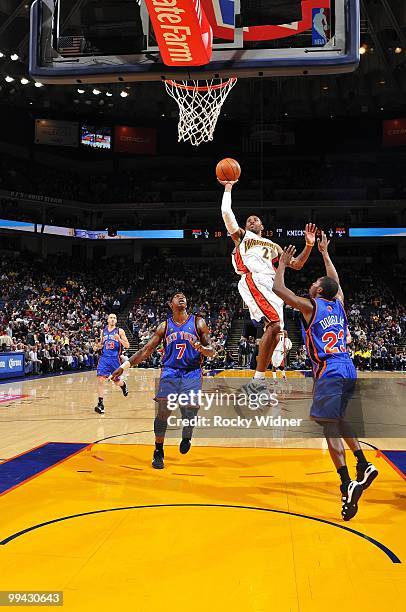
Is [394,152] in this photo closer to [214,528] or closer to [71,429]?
[71,429]

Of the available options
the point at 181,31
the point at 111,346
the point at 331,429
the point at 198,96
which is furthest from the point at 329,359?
the point at 111,346

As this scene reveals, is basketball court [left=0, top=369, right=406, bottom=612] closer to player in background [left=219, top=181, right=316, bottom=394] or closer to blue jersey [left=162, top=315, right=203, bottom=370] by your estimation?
blue jersey [left=162, top=315, right=203, bottom=370]

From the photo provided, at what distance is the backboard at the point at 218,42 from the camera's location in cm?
608

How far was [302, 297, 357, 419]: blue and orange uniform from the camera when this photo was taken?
4.75 meters

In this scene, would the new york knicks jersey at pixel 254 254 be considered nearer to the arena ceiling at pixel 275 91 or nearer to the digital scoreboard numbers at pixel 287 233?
the arena ceiling at pixel 275 91

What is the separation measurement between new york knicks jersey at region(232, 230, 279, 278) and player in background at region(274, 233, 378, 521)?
1140mm

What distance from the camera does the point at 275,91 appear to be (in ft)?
100

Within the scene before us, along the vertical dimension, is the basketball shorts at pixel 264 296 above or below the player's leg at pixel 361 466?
above

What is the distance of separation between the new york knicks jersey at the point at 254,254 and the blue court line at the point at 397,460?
2.60 metres

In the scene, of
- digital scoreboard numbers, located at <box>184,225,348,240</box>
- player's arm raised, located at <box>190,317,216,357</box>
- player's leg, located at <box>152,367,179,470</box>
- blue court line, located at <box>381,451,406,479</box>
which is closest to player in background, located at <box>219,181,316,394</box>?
player's arm raised, located at <box>190,317,216,357</box>

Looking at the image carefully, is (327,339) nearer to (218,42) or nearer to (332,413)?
(332,413)

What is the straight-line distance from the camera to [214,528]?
421 cm

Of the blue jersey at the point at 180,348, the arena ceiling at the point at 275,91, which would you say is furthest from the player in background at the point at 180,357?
the arena ceiling at the point at 275,91

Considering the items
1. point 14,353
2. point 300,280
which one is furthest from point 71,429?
point 300,280
